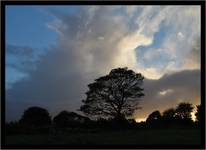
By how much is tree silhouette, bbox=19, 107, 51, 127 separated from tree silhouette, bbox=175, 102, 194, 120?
118cm

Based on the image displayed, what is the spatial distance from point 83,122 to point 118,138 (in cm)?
35

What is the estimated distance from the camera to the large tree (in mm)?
4812

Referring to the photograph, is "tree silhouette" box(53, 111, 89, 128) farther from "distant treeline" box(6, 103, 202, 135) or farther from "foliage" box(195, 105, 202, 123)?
"foliage" box(195, 105, 202, 123)

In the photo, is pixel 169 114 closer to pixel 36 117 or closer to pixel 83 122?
pixel 83 122

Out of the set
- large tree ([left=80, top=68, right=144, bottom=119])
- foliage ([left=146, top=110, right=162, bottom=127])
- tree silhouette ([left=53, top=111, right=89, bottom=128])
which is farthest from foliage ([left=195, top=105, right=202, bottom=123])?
tree silhouette ([left=53, top=111, right=89, bottom=128])

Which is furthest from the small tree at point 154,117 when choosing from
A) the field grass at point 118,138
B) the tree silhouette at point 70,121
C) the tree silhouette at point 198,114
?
the tree silhouette at point 70,121

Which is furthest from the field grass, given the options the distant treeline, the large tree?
the large tree

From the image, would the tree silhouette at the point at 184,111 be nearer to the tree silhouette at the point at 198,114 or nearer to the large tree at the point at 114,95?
the tree silhouette at the point at 198,114

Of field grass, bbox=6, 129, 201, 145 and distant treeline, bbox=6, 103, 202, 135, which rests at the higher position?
distant treeline, bbox=6, 103, 202, 135

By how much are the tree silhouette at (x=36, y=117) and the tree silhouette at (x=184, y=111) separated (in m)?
1.18

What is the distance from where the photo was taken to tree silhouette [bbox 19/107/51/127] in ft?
15.8

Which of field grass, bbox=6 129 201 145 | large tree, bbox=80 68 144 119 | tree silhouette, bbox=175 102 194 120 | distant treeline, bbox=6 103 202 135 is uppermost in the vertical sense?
large tree, bbox=80 68 144 119

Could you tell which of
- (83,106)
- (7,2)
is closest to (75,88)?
(83,106)

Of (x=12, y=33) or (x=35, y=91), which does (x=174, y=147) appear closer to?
(x=35, y=91)
